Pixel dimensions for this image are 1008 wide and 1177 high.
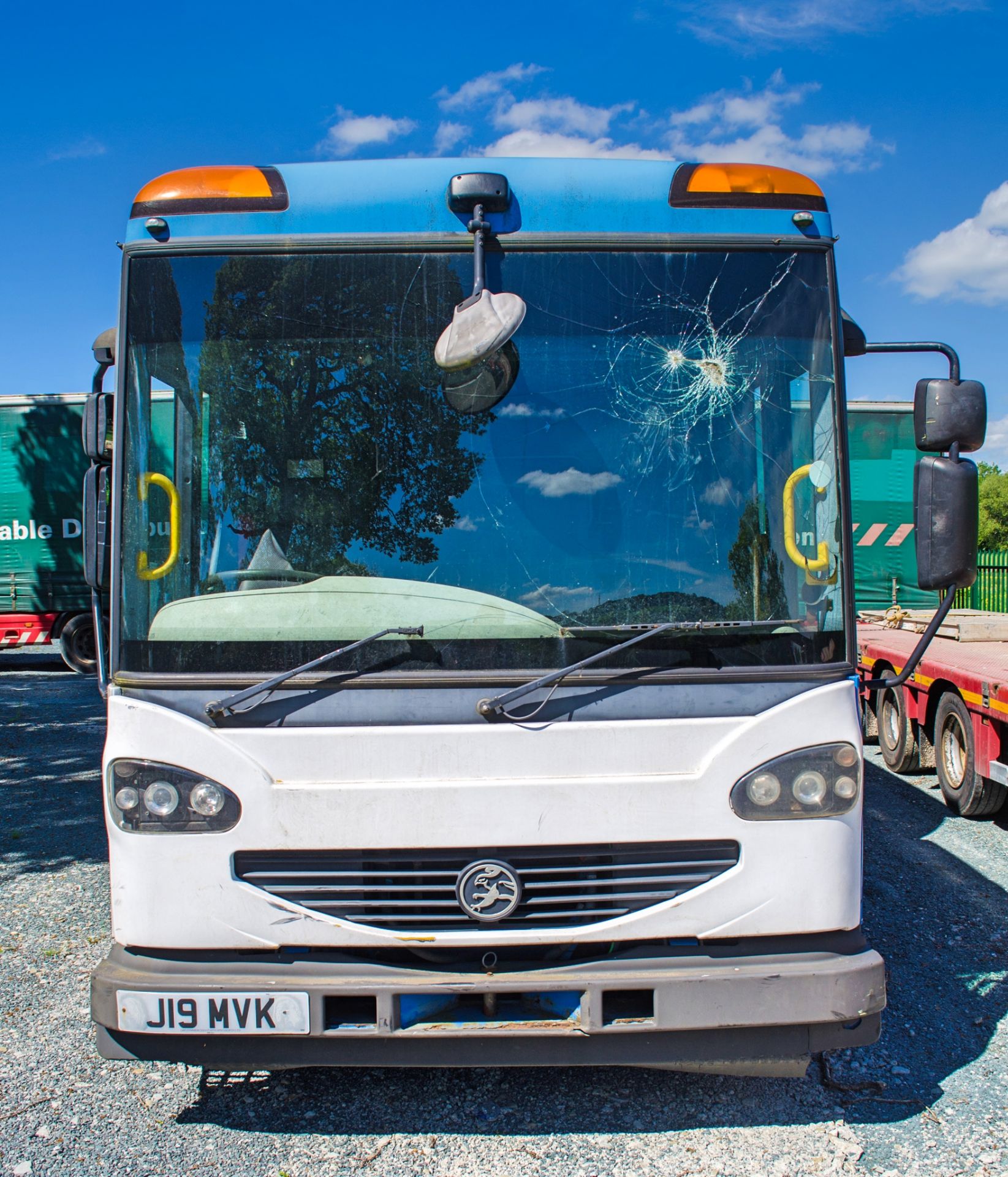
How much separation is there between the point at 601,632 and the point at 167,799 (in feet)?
4.26

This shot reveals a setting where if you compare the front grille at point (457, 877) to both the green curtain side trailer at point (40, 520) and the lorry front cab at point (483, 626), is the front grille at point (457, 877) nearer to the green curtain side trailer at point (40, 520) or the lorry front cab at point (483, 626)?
the lorry front cab at point (483, 626)

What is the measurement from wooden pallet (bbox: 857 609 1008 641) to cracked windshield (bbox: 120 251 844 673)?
467 cm

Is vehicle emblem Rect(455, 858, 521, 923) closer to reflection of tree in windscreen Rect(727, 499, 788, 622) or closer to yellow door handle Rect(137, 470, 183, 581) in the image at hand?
reflection of tree in windscreen Rect(727, 499, 788, 622)

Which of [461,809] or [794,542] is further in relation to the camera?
[794,542]

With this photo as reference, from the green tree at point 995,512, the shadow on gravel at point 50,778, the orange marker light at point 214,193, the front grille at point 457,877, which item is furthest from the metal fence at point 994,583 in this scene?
the green tree at point 995,512

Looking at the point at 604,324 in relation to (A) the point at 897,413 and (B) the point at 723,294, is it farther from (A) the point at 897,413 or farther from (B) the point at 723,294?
(A) the point at 897,413

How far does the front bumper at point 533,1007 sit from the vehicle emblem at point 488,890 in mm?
172

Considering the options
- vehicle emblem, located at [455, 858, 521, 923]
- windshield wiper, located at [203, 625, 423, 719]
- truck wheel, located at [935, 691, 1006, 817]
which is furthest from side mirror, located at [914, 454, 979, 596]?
truck wheel, located at [935, 691, 1006, 817]

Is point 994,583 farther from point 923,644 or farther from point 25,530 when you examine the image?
point 923,644

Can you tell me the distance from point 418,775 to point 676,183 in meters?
1.97

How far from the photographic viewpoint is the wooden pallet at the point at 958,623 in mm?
8008

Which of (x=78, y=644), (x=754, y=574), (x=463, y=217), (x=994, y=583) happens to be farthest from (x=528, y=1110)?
(x=994, y=583)

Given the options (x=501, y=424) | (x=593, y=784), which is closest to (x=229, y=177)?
(x=501, y=424)

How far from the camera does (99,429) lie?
9.73ft
